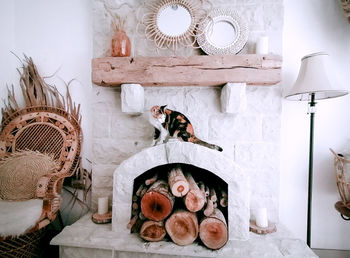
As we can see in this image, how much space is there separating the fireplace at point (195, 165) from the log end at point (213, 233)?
0.58ft

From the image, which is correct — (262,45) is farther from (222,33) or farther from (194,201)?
(194,201)

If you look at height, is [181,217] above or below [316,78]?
below

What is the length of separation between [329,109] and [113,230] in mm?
1958

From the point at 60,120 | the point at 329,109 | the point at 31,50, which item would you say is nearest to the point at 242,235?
the point at 329,109

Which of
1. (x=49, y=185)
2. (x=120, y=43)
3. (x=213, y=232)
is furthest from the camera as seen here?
(x=120, y=43)

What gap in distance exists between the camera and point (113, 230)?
133 centimetres

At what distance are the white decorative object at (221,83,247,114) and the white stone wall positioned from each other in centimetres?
12

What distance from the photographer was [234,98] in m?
1.42

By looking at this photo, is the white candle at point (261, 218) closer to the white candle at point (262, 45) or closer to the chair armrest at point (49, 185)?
the white candle at point (262, 45)

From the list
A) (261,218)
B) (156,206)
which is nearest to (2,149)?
(156,206)

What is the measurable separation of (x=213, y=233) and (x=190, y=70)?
1.09 m

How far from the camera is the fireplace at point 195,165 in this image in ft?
4.13

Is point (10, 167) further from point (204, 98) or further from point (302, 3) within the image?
point (302, 3)

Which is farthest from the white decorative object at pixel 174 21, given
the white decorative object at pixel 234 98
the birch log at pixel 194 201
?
the birch log at pixel 194 201
